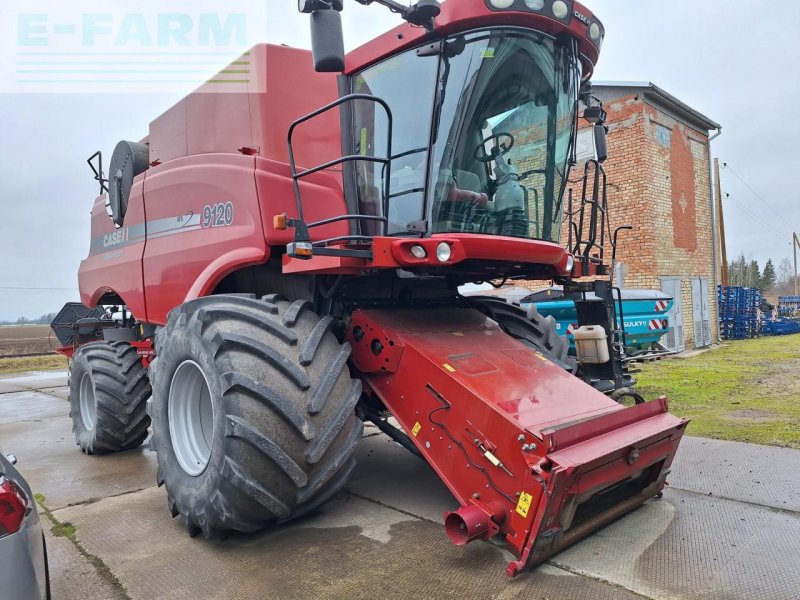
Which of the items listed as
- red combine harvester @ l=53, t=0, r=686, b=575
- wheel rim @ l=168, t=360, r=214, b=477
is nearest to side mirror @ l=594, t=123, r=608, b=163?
red combine harvester @ l=53, t=0, r=686, b=575

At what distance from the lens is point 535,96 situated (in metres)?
3.62

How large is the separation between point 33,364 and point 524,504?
672 inches

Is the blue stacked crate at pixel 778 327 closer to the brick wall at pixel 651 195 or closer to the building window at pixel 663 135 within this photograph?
the brick wall at pixel 651 195

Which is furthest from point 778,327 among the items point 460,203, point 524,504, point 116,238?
point 116,238

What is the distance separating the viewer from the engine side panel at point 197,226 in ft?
12.6

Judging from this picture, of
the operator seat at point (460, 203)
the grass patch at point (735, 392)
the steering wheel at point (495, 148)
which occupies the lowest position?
the grass patch at point (735, 392)

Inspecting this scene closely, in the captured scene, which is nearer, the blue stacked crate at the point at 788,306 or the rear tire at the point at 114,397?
the rear tire at the point at 114,397

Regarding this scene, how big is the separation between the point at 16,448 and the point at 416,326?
15.3ft

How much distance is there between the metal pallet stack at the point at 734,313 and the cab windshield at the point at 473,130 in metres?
14.9

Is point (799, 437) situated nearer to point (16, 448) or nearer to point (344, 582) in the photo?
point (344, 582)

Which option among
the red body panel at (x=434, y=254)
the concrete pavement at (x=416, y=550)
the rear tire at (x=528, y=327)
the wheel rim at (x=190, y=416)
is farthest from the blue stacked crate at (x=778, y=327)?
the wheel rim at (x=190, y=416)

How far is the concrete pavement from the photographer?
2584mm

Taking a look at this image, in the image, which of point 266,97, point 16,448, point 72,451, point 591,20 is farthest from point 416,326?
point 16,448

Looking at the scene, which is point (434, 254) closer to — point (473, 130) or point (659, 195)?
point (473, 130)
